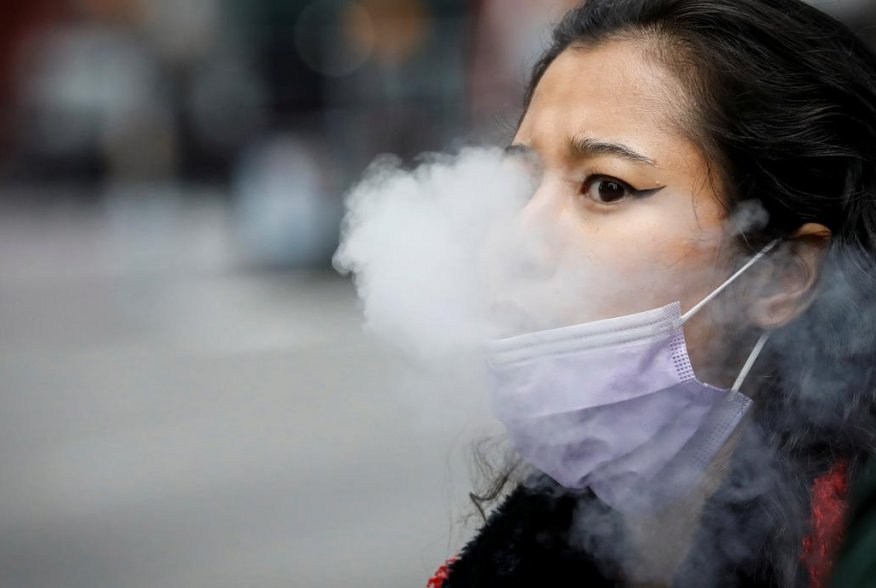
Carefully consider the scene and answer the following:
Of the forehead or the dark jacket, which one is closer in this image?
the dark jacket

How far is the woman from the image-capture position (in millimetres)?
1884

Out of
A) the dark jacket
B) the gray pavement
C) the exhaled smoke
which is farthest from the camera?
the gray pavement

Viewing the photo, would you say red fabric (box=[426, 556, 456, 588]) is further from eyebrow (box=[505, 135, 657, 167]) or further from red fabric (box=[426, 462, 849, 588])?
eyebrow (box=[505, 135, 657, 167])

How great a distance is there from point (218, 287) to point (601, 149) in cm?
1003

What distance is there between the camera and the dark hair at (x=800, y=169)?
1873mm

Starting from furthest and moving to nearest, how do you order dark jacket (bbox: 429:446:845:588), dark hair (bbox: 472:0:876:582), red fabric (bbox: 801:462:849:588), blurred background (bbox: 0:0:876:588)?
blurred background (bbox: 0:0:876:588) → dark hair (bbox: 472:0:876:582) → dark jacket (bbox: 429:446:845:588) → red fabric (bbox: 801:462:849:588)

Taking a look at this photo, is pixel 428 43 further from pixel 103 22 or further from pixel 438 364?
pixel 438 364

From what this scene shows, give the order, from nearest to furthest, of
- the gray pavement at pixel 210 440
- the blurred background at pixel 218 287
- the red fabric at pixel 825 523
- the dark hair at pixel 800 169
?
the red fabric at pixel 825 523, the dark hair at pixel 800 169, the gray pavement at pixel 210 440, the blurred background at pixel 218 287

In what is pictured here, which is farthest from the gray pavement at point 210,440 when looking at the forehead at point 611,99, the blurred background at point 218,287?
the forehead at point 611,99

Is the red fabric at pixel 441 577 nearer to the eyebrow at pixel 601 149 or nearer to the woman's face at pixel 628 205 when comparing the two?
the woman's face at pixel 628 205

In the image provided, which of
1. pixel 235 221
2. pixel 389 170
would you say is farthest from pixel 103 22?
pixel 389 170

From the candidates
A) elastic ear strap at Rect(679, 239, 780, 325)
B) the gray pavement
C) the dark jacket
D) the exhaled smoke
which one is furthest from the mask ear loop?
the gray pavement

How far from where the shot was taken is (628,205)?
1941 mm

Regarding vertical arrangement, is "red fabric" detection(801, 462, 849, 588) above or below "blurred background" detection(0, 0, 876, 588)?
below
